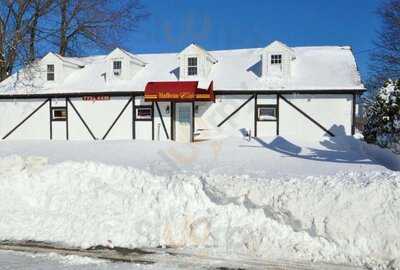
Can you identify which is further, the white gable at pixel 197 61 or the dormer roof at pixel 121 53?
the dormer roof at pixel 121 53

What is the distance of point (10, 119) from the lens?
25.1 meters

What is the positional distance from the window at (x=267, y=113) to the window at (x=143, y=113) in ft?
18.7

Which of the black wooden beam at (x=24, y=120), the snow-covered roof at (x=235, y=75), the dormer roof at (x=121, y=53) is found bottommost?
the black wooden beam at (x=24, y=120)

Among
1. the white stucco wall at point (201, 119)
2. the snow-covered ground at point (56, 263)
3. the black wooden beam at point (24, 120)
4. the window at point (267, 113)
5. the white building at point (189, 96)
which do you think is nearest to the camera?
the snow-covered ground at point (56, 263)

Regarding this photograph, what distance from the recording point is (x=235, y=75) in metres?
22.8

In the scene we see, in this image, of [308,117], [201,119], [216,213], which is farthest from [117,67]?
[216,213]

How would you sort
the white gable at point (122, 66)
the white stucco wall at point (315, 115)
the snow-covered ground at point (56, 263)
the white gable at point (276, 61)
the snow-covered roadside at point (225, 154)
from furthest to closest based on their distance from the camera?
the white gable at point (122, 66) → the white gable at point (276, 61) → the white stucco wall at point (315, 115) → the snow-covered roadside at point (225, 154) → the snow-covered ground at point (56, 263)

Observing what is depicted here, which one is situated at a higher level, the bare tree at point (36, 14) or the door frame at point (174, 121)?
the bare tree at point (36, 14)

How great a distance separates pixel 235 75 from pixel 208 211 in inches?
605

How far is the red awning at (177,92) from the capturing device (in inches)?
822

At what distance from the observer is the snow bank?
729cm

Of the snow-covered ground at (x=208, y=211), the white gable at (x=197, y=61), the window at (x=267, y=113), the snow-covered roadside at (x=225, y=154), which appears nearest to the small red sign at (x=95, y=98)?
the snow-covered roadside at (x=225, y=154)

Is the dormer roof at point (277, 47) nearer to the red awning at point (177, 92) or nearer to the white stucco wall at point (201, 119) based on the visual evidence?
the white stucco wall at point (201, 119)

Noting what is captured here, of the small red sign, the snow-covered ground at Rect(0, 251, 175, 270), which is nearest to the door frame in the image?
the small red sign
